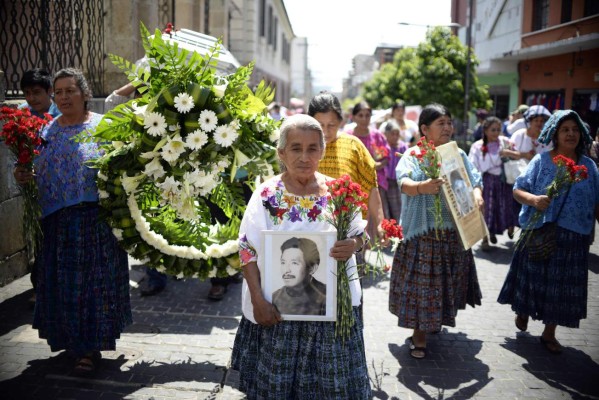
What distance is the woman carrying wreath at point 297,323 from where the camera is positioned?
10.2ft

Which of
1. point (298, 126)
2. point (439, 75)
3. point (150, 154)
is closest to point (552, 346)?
point (298, 126)

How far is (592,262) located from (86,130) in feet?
24.1

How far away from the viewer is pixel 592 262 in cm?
809

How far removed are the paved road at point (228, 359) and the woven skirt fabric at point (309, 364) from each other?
963mm

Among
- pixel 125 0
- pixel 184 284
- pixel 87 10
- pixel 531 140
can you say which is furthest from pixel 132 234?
pixel 531 140

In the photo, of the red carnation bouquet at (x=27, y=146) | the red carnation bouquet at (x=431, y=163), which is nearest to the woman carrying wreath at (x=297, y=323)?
the red carnation bouquet at (x=431, y=163)

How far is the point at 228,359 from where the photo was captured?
4574 mm

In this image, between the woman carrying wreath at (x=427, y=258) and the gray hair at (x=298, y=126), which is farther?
the woman carrying wreath at (x=427, y=258)

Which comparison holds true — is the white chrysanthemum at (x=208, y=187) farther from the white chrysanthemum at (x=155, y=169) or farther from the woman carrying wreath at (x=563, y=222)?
the woman carrying wreath at (x=563, y=222)

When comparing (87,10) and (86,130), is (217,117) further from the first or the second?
(87,10)

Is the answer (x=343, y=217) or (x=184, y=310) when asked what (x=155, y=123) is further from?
(x=184, y=310)

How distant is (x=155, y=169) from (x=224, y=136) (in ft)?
1.67

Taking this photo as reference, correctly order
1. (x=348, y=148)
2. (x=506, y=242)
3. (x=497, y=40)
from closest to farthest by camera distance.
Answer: (x=348, y=148)
(x=506, y=242)
(x=497, y=40)

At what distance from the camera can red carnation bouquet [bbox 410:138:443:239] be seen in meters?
4.30
